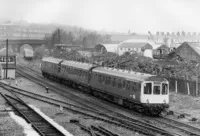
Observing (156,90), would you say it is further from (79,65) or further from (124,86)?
(79,65)

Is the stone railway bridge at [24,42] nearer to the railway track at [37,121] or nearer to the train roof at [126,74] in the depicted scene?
the train roof at [126,74]

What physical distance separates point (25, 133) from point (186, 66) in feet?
88.6

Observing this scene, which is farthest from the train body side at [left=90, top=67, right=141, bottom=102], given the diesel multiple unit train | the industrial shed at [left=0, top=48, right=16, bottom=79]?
the industrial shed at [left=0, top=48, right=16, bottom=79]

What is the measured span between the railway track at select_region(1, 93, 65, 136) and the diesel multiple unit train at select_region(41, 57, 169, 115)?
6.57 meters

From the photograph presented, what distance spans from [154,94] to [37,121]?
7890mm

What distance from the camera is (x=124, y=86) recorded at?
24.8 metres

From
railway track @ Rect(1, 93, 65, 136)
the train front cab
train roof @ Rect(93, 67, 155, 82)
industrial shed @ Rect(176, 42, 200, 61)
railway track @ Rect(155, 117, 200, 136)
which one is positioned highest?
industrial shed @ Rect(176, 42, 200, 61)

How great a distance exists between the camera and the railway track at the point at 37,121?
17233 mm

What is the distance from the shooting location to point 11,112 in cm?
2258

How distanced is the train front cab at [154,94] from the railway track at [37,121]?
6.74 m

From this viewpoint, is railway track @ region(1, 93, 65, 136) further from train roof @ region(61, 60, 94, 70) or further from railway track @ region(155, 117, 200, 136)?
train roof @ region(61, 60, 94, 70)

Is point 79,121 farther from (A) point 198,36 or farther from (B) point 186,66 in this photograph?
(A) point 198,36

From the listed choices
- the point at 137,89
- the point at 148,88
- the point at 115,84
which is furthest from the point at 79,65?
the point at 148,88

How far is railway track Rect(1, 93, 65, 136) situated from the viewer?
17.2 m
